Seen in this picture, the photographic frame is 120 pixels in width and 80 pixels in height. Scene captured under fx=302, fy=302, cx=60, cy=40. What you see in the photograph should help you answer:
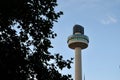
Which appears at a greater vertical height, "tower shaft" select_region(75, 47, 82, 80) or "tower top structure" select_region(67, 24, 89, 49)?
"tower top structure" select_region(67, 24, 89, 49)

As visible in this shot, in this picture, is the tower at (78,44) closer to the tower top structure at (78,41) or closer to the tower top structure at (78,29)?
the tower top structure at (78,41)

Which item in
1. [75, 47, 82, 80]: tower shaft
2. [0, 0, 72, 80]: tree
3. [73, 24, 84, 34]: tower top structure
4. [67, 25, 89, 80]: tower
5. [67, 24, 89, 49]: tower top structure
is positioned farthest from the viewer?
[73, 24, 84, 34]: tower top structure

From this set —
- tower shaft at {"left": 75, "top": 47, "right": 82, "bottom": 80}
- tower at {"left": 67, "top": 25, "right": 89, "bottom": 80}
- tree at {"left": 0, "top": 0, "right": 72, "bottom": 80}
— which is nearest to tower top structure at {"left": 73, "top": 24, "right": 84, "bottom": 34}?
tower at {"left": 67, "top": 25, "right": 89, "bottom": 80}

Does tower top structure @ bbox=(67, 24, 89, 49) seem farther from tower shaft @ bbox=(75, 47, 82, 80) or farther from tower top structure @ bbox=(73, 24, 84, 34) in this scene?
tower top structure @ bbox=(73, 24, 84, 34)

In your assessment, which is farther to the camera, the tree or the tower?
the tower

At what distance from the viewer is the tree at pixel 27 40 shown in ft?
79.8

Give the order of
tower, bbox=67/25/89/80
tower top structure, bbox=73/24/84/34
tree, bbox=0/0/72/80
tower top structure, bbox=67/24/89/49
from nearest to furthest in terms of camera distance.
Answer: tree, bbox=0/0/72/80
tower, bbox=67/25/89/80
tower top structure, bbox=67/24/89/49
tower top structure, bbox=73/24/84/34

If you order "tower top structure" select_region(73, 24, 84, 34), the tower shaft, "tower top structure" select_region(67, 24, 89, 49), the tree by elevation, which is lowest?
the tree

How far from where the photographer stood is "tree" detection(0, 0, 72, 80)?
2433 centimetres

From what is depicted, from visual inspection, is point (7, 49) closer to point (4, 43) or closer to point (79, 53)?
point (4, 43)

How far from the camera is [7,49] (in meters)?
24.0

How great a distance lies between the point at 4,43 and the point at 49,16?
6414 millimetres

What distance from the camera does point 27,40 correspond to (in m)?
28.0

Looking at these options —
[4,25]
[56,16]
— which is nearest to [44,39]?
[56,16]
